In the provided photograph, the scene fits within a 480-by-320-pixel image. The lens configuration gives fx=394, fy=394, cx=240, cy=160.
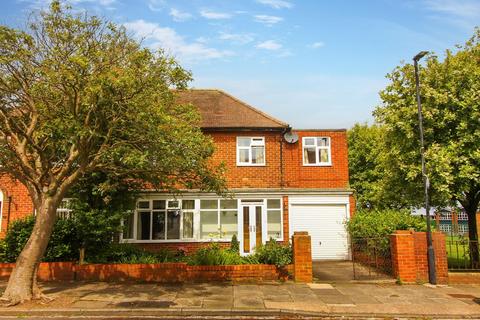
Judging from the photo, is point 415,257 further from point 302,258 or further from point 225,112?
point 225,112

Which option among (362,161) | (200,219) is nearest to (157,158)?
(200,219)

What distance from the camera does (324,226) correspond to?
17297 millimetres

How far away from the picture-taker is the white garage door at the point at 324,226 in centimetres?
1716

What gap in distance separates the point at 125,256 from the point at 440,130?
11610 millimetres

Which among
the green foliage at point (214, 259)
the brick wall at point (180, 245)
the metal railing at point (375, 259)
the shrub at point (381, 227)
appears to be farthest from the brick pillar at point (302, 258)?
the brick wall at point (180, 245)

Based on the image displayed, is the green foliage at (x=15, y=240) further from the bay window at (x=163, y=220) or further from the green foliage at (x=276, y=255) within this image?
the green foliage at (x=276, y=255)

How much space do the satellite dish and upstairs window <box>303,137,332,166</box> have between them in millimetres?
494

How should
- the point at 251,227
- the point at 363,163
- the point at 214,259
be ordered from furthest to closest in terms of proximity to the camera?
the point at 363,163 < the point at 251,227 < the point at 214,259

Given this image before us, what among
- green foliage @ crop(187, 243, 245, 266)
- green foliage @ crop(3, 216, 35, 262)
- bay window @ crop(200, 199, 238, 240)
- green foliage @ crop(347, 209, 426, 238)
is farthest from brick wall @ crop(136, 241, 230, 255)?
green foliage @ crop(347, 209, 426, 238)

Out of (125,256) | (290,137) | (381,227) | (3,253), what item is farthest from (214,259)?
(290,137)

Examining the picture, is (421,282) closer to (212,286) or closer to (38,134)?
(212,286)

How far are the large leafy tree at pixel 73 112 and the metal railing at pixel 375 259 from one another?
6.83 meters

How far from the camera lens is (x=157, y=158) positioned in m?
9.84

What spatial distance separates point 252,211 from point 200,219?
2.30 metres
